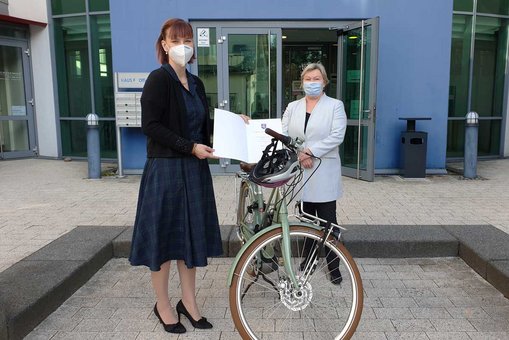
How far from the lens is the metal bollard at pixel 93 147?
26.3 feet

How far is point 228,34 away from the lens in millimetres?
7852

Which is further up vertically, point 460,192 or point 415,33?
point 415,33

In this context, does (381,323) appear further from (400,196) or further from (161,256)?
(400,196)

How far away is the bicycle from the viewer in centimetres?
262

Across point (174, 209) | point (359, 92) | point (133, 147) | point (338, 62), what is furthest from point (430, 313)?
point (133, 147)

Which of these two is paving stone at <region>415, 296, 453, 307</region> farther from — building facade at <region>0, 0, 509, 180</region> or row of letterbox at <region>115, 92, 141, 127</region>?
row of letterbox at <region>115, 92, 141, 127</region>

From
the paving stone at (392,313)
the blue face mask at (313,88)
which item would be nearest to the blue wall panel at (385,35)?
the blue face mask at (313,88)

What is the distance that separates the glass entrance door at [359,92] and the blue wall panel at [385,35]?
1.44ft

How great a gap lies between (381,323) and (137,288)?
6.28ft

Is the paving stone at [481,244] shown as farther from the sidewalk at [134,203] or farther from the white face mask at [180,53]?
the white face mask at [180,53]

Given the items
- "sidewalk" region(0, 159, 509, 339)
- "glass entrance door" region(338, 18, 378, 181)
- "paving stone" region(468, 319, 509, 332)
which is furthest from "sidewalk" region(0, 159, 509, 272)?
"paving stone" region(468, 319, 509, 332)

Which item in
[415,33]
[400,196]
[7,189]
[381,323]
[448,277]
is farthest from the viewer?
[415,33]

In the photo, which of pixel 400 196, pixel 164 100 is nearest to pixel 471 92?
pixel 400 196

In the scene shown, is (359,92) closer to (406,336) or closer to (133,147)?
(133,147)
